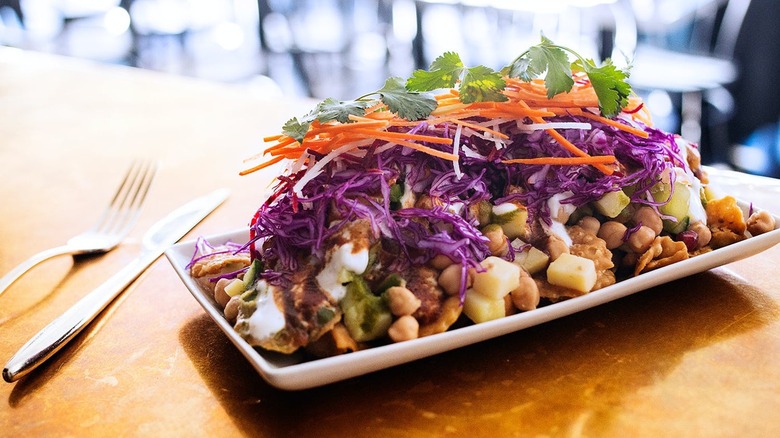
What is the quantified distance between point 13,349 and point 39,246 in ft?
2.27

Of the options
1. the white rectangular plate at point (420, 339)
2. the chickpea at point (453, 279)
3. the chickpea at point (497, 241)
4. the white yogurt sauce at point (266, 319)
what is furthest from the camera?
the chickpea at point (497, 241)

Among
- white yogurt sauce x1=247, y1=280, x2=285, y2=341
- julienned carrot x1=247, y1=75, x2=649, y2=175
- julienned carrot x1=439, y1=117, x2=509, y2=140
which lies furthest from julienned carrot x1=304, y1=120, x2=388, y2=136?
white yogurt sauce x1=247, y1=280, x2=285, y2=341

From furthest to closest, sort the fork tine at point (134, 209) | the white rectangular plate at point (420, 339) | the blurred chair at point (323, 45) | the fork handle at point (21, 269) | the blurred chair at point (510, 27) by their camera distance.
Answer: the blurred chair at point (323, 45) → the blurred chair at point (510, 27) → the fork tine at point (134, 209) → the fork handle at point (21, 269) → the white rectangular plate at point (420, 339)

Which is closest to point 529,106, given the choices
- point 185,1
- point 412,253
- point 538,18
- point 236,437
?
point 412,253

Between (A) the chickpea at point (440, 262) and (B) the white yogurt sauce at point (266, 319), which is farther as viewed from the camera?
(A) the chickpea at point (440, 262)

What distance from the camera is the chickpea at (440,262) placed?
1.46 meters

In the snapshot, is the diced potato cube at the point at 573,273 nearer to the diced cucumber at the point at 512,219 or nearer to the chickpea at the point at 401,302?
the diced cucumber at the point at 512,219

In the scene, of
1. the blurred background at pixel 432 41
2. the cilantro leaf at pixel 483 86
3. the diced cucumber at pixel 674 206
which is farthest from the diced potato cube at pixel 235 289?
the blurred background at pixel 432 41

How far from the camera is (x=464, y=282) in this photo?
141 centimetres

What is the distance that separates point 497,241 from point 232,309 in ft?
1.90

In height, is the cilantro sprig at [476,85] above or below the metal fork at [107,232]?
above

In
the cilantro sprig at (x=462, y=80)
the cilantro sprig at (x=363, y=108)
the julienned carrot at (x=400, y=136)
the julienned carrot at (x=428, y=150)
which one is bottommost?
the julienned carrot at (x=428, y=150)

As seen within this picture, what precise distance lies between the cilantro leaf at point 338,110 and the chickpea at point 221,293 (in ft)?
1.38

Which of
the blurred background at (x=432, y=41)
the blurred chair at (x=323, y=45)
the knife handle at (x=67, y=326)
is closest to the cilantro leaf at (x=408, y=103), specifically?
the knife handle at (x=67, y=326)
